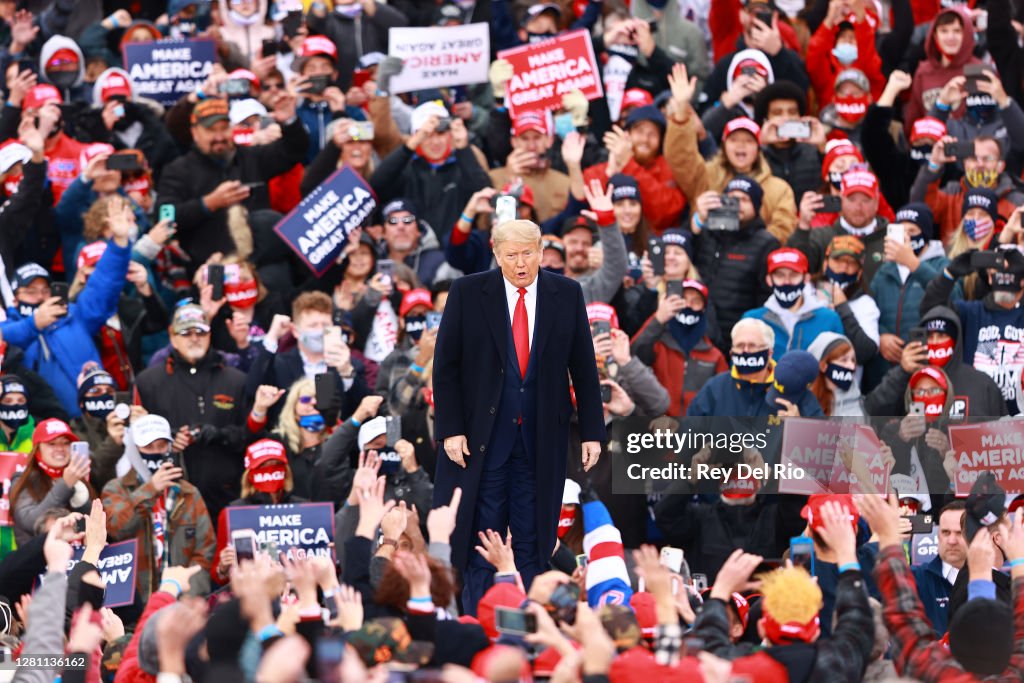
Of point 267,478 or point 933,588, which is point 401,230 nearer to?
point 267,478

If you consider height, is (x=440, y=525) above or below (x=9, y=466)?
above

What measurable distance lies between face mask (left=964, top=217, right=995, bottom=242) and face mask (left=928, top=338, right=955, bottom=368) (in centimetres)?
126

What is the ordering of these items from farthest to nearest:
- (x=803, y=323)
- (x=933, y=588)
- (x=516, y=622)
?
(x=803, y=323) < (x=933, y=588) < (x=516, y=622)

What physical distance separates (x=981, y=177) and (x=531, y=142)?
3.30m

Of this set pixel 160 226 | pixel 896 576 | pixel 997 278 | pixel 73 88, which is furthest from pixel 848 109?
pixel 896 576

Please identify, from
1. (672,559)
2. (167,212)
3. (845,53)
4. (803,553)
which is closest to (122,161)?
(167,212)

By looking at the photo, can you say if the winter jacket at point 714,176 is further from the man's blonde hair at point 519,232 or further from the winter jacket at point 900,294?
the man's blonde hair at point 519,232

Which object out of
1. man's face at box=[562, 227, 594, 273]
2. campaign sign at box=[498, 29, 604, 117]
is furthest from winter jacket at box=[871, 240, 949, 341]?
campaign sign at box=[498, 29, 604, 117]

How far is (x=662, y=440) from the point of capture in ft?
34.7

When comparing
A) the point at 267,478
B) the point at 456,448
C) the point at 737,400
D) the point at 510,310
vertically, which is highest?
the point at 510,310

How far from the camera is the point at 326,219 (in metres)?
13.5

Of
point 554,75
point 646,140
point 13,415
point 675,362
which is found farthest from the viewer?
point 554,75

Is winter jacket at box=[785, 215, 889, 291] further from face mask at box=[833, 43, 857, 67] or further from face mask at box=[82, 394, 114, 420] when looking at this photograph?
face mask at box=[82, 394, 114, 420]

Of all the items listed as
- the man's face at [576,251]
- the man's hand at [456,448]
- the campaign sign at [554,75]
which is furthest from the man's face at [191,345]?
the man's hand at [456,448]
